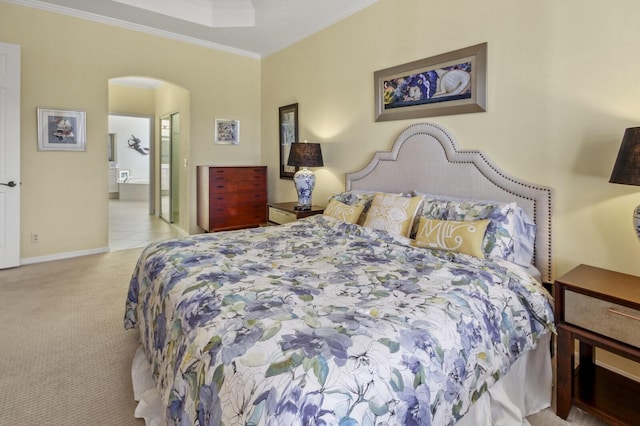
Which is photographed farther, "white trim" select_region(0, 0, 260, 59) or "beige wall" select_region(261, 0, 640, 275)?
"white trim" select_region(0, 0, 260, 59)

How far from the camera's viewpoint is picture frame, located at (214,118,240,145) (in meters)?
5.16

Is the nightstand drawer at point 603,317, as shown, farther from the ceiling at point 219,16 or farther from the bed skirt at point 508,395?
the ceiling at point 219,16

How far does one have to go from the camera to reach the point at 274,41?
15.4ft

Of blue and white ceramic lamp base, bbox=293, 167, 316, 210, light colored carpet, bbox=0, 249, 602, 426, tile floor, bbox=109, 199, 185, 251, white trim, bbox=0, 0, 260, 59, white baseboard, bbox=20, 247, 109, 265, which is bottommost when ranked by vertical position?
light colored carpet, bbox=0, 249, 602, 426

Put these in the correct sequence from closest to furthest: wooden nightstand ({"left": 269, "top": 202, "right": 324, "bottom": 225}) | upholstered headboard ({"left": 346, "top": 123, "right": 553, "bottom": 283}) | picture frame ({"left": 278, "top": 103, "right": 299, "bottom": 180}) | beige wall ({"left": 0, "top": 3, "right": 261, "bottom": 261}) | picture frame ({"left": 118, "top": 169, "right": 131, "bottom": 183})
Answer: upholstered headboard ({"left": 346, "top": 123, "right": 553, "bottom": 283}), wooden nightstand ({"left": 269, "top": 202, "right": 324, "bottom": 225}), beige wall ({"left": 0, "top": 3, "right": 261, "bottom": 261}), picture frame ({"left": 278, "top": 103, "right": 299, "bottom": 180}), picture frame ({"left": 118, "top": 169, "right": 131, "bottom": 183})

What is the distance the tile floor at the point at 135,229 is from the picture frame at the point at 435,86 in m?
3.87

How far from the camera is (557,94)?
216 centimetres

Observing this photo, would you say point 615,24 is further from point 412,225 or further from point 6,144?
point 6,144

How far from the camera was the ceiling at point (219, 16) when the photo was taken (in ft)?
12.2

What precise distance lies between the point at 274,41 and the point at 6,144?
3.24m

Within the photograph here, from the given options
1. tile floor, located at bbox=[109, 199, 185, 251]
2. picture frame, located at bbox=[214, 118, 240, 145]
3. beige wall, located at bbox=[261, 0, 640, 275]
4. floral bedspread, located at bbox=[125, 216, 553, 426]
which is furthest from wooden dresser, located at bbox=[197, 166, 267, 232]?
floral bedspread, located at bbox=[125, 216, 553, 426]

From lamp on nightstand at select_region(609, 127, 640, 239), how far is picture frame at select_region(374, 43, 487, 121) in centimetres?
102

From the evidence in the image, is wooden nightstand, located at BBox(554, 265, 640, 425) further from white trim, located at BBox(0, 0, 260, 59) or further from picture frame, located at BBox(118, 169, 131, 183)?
picture frame, located at BBox(118, 169, 131, 183)

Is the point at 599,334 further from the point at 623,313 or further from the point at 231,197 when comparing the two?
the point at 231,197
